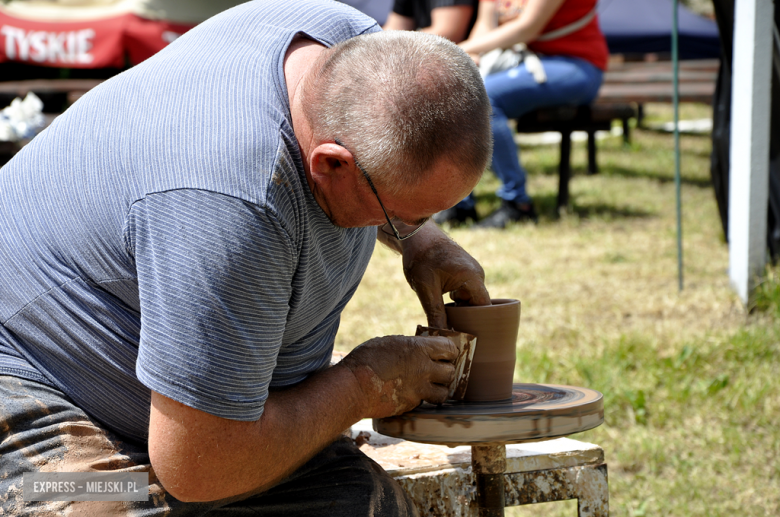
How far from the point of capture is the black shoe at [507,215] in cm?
544

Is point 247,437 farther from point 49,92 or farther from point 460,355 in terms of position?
point 49,92

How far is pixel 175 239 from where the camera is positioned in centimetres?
131

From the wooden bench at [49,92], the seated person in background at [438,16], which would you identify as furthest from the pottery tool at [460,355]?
the wooden bench at [49,92]

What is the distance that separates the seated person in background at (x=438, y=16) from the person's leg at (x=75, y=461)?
13.3 ft

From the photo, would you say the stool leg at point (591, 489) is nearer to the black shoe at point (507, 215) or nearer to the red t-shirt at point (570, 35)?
the black shoe at point (507, 215)

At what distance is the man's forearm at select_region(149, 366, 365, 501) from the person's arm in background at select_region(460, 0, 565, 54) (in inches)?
150

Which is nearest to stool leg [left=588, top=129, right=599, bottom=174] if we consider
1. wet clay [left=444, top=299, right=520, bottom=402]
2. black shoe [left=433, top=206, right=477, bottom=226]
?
black shoe [left=433, top=206, right=477, bottom=226]

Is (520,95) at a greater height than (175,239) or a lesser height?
lesser

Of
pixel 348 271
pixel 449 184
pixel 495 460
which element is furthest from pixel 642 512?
pixel 449 184

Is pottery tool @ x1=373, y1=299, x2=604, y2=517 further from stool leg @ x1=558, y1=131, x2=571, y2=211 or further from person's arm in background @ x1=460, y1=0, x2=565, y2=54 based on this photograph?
stool leg @ x1=558, y1=131, x2=571, y2=211

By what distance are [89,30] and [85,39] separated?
0.10 metres

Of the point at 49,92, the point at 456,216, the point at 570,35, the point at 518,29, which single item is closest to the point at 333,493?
the point at 456,216

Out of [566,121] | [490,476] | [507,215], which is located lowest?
[507,215]

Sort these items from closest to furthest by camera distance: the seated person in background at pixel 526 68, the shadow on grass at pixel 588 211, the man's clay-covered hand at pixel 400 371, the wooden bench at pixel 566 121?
the man's clay-covered hand at pixel 400 371
the seated person in background at pixel 526 68
the wooden bench at pixel 566 121
the shadow on grass at pixel 588 211
